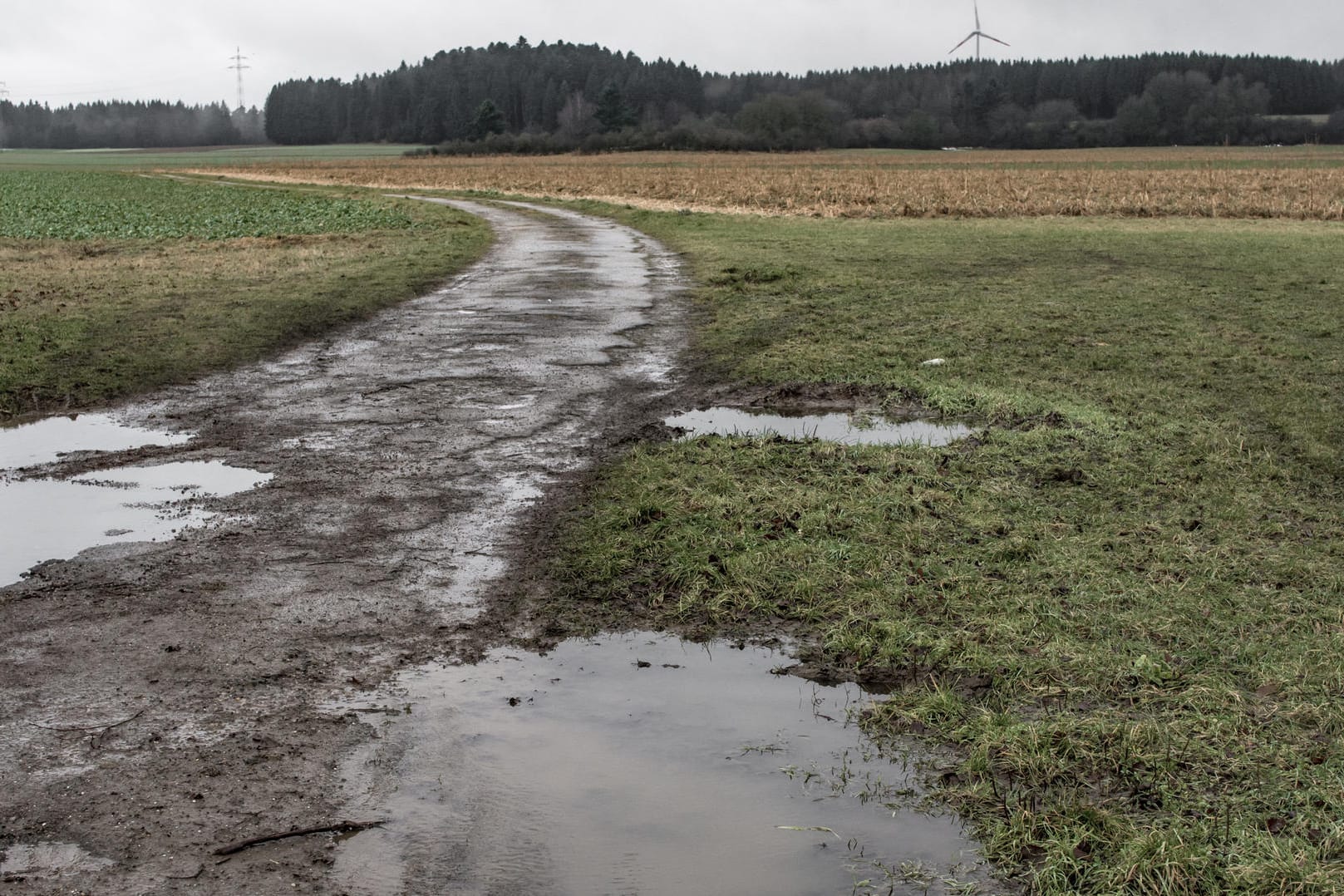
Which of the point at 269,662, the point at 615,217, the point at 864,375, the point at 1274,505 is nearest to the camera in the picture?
the point at 269,662

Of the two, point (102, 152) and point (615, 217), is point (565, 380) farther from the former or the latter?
point (102, 152)

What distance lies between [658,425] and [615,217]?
82.0 ft

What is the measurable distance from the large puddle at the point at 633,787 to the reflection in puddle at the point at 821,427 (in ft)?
12.1

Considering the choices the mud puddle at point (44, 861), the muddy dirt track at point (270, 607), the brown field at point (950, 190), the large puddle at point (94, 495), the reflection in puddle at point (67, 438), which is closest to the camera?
the mud puddle at point (44, 861)

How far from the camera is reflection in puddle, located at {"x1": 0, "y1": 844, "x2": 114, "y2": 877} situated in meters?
3.49

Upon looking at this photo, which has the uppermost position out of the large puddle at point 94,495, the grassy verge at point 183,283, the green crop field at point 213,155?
the green crop field at point 213,155

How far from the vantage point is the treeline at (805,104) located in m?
112

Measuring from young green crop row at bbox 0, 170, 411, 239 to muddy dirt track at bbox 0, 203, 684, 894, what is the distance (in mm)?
17916

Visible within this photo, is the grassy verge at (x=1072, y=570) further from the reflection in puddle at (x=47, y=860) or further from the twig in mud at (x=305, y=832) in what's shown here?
the reflection in puddle at (x=47, y=860)

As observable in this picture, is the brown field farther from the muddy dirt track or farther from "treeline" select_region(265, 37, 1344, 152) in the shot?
"treeline" select_region(265, 37, 1344, 152)

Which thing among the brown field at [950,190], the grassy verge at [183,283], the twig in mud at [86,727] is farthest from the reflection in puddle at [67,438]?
the brown field at [950,190]

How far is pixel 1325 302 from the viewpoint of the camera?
14.6 meters

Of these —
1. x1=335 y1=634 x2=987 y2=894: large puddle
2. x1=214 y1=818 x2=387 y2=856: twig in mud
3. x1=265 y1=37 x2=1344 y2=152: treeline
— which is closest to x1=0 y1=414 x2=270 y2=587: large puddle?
x1=335 y1=634 x2=987 y2=894: large puddle

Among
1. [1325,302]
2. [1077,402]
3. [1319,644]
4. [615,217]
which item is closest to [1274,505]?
[1319,644]
